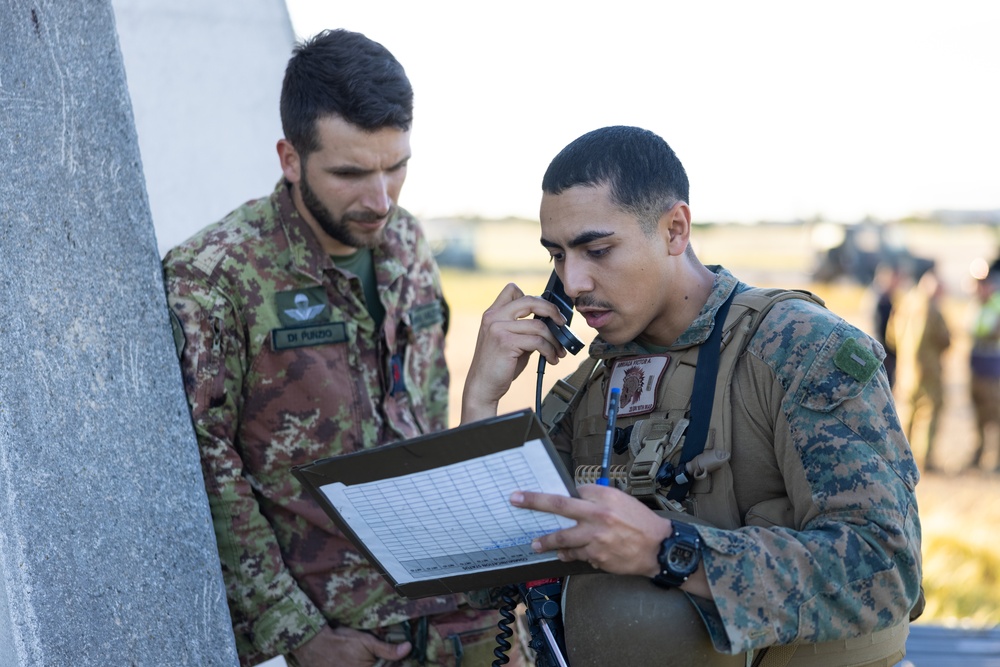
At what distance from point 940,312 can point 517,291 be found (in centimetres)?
961

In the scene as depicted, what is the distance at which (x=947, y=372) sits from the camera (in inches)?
806

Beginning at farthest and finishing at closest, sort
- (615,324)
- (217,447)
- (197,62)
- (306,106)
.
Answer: (197,62) → (306,106) → (217,447) → (615,324)

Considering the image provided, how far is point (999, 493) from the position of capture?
10.4 metres

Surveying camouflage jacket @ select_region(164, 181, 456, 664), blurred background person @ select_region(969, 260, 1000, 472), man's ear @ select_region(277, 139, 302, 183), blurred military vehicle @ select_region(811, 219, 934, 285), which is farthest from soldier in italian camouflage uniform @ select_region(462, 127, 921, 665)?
blurred military vehicle @ select_region(811, 219, 934, 285)

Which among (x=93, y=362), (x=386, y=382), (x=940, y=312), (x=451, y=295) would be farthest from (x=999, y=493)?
(x=451, y=295)

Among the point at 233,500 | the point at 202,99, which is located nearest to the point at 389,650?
the point at 233,500

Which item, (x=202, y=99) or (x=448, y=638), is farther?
(x=202, y=99)

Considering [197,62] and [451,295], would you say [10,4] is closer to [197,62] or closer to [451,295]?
[197,62]

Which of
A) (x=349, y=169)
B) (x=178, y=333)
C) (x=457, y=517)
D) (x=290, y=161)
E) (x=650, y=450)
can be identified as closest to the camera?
(x=457, y=517)

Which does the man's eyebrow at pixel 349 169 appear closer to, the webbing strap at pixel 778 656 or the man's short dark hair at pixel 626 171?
the man's short dark hair at pixel 626 171

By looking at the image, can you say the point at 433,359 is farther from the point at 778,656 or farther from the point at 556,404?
the point at 778,656

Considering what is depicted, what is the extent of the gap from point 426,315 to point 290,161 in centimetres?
69

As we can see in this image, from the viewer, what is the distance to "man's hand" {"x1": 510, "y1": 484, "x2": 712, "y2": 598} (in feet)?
6.33

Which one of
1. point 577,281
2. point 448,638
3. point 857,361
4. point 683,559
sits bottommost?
point 448,638
